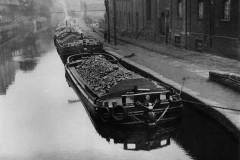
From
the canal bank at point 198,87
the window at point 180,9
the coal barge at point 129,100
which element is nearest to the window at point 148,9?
the window at point 180,9

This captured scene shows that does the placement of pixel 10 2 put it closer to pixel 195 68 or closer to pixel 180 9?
pixel 180 9

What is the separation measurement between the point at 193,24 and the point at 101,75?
14920 mm

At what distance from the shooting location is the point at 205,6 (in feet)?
92.1

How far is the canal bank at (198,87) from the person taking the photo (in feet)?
42.5

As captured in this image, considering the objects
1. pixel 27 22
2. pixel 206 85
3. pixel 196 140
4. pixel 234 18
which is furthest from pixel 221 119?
pixel 27 22

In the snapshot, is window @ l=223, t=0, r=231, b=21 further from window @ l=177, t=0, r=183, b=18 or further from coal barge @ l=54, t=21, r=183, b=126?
coal barge @ l=54, t=21, r=183, b=126

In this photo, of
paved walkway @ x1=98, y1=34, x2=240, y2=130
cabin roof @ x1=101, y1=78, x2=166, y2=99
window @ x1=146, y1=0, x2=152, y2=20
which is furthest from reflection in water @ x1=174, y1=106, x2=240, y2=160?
window @ x1=146, y1=0, x2=152, y2=20

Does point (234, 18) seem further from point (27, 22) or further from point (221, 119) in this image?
point (27, 22)

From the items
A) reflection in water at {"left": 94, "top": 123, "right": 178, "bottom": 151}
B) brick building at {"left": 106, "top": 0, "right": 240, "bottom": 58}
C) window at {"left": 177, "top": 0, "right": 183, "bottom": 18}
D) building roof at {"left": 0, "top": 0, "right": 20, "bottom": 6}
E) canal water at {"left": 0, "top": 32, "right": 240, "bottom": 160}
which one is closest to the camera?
canal water at {"left": 0, "top": 32, "right": 240, "bottom": 160}

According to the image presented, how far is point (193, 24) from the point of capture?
30312 millimetres

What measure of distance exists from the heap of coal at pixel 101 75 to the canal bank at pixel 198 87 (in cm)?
241

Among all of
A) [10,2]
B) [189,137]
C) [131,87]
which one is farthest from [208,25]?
[10,2]

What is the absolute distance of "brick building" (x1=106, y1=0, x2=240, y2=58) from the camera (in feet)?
81.1

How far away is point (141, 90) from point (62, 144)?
130 inches
